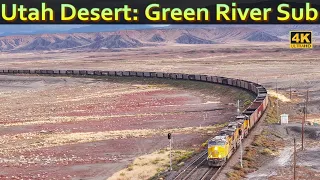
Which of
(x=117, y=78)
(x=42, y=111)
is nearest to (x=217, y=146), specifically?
(x=42, y=111)

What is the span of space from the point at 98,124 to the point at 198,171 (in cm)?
Result: 2897

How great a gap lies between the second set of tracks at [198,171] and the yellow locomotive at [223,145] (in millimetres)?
710

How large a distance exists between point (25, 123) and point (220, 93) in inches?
1582

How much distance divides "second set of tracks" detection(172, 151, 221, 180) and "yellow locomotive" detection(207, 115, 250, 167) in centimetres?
71

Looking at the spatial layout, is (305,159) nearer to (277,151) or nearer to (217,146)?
(277,151)

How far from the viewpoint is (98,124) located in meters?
64.2

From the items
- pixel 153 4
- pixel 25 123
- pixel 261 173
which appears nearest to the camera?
pixel 261 173

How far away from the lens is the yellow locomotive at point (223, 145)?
37906 millimetres

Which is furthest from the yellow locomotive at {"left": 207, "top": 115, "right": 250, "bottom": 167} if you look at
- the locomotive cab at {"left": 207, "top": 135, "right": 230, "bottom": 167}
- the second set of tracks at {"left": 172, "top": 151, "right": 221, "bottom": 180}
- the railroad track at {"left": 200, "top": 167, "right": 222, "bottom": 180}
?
the second set of tracks at {"left": 172, "top": 151, "right": 221, "bottom": 180}

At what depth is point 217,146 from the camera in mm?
38125

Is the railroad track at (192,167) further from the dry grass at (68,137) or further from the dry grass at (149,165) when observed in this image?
the dry grass at (68,137)

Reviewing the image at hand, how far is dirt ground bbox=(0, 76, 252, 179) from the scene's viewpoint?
44.2m

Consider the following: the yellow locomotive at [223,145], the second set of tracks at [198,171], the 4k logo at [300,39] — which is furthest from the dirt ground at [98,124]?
the 4k logo at [300,39]

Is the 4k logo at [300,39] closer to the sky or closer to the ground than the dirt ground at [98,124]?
closer to the sky
